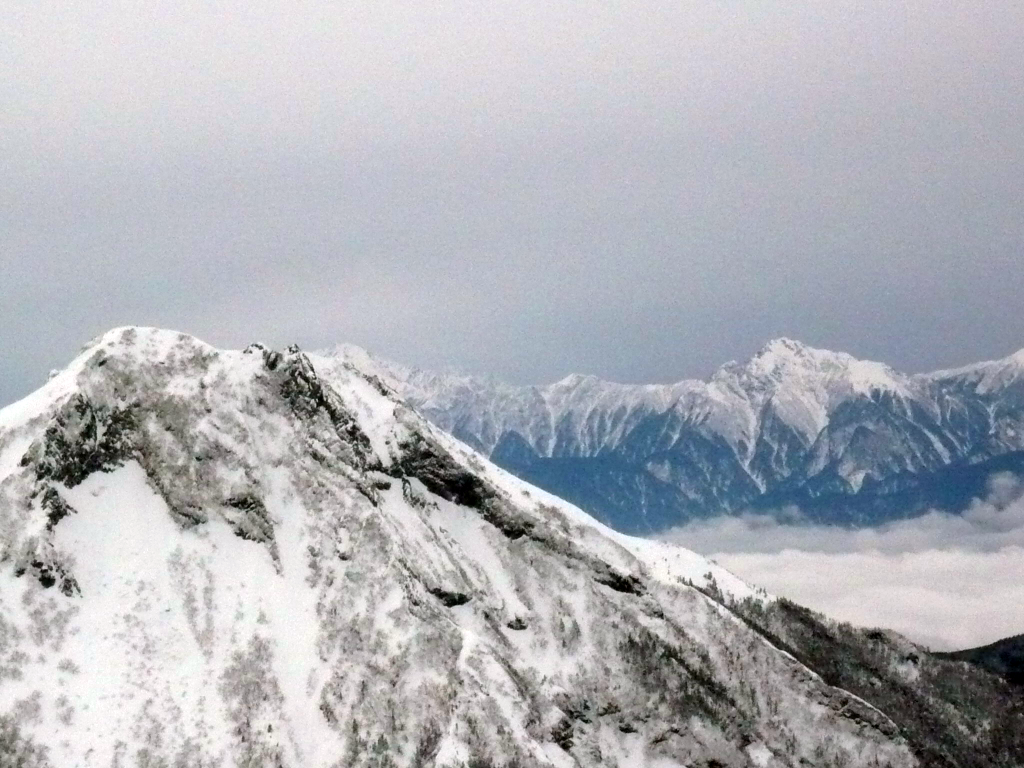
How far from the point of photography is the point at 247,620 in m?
166

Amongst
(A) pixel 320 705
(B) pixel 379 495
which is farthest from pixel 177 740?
(B) pixel 379 495

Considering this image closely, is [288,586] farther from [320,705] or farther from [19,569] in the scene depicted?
[19,569]

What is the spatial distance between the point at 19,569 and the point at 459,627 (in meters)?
76.0

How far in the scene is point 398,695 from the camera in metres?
158

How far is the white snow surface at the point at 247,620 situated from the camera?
149 m

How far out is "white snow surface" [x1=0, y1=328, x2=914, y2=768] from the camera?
149250 millimetres

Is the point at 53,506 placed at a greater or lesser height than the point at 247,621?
greater

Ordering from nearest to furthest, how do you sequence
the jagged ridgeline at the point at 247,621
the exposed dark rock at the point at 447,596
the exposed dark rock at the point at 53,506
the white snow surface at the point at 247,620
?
1. the jagged ridgeline at the point at 247,621
2. the white snow surface at the point at 247,620
3. the exposed dark rock at the point at 53,506
4. the exposed dark rock at the point at 447,596

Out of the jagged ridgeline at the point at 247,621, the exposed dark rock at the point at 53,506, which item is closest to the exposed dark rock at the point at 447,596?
the jagged ridgeline at the point at 247,621

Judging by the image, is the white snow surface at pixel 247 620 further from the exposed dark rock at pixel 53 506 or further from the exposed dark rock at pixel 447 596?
the exposed dark rock at pixel 53 506

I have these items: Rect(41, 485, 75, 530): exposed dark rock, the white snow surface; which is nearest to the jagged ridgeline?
Rect(41, 485, 75, 530): exposed dark rock

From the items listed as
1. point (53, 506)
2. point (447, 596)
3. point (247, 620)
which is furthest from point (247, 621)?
point (53, 506)

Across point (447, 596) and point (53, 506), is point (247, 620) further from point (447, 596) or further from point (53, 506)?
point (53, 506)

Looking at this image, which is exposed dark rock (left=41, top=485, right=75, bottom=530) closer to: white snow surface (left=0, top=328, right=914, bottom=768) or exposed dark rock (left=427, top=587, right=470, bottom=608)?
white snow surface (left=0, top=328, right=914, bottom=768)
